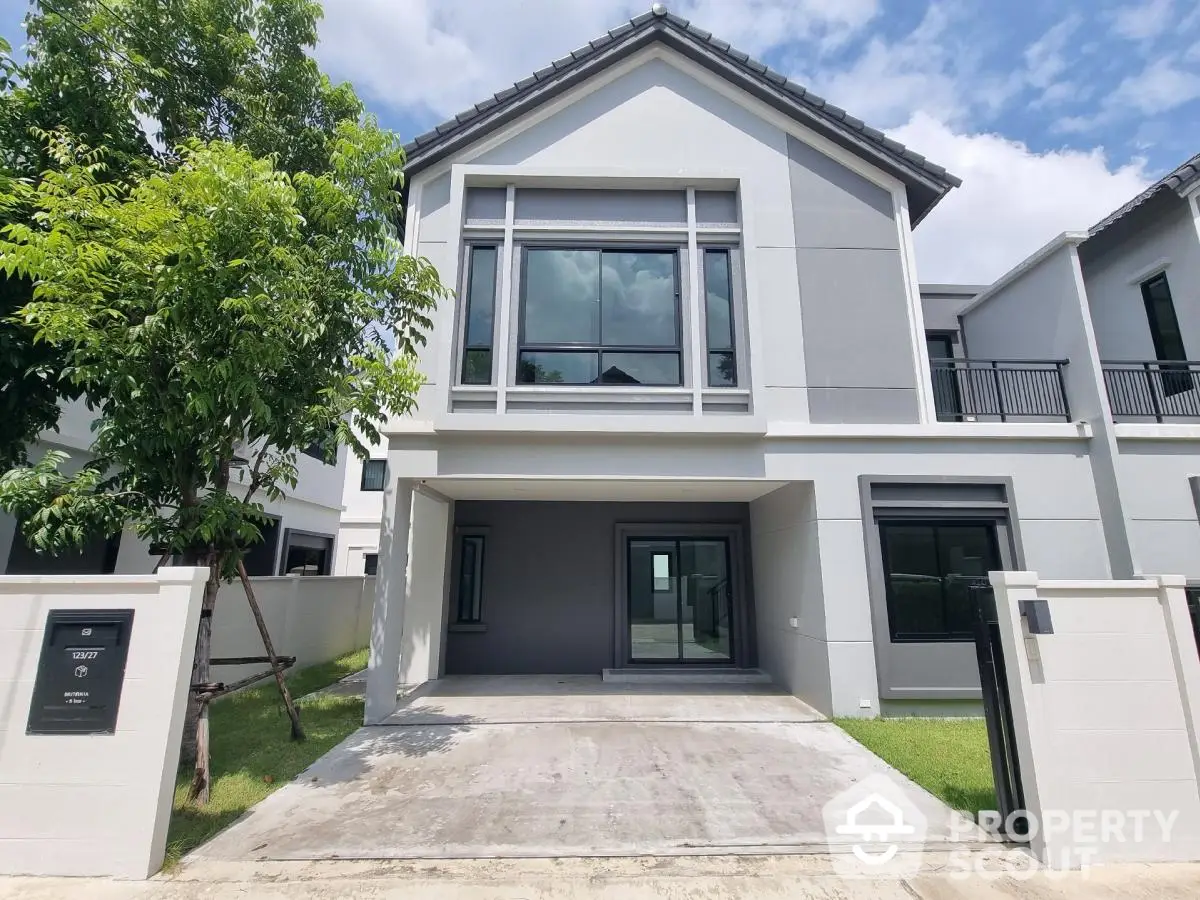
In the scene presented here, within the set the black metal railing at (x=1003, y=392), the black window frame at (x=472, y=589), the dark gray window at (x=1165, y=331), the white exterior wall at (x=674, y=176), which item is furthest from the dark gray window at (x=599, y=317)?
the dark gray window at (x=1165, y=331)

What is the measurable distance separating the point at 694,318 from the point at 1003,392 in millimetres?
4617

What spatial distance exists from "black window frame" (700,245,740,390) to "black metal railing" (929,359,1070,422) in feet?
8.89

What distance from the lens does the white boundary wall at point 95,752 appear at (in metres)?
3.16

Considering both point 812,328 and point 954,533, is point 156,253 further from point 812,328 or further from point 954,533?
point 954,533

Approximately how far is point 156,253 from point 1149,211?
526 inches

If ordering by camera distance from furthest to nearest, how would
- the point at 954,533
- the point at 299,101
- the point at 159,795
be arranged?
1. the point at 954,533
2. the point at 299,101
3. the point at 159,795

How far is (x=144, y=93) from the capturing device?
18.8 feet

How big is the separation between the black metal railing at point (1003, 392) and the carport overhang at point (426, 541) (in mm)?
3071

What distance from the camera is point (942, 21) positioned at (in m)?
7.17

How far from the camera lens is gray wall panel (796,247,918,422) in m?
6.96

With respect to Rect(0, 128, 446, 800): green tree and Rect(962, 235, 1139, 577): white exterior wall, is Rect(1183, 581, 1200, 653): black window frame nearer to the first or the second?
Rect(962, 235, 1139, 577): white exterior wall

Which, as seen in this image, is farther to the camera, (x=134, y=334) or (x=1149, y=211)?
(x=1149, y=211)

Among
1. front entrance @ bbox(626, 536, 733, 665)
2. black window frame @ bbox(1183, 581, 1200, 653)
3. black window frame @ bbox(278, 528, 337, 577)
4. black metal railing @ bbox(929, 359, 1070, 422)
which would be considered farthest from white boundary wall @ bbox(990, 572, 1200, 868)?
black window frame @ bbox(278, 528, 337, 577)

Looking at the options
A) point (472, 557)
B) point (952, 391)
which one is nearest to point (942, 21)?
point (952, 391)
